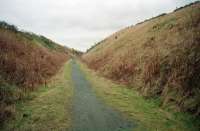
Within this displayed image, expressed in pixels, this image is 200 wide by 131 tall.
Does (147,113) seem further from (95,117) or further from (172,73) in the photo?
(172,73)

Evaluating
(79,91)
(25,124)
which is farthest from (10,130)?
(79,91)

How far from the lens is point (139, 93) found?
14.8 meters

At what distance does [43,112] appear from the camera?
9977 millimetres

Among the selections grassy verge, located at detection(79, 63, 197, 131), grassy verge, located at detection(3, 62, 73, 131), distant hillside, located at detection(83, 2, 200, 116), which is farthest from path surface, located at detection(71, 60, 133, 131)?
distant hillside, located at detection(83, 2, 200, 116)

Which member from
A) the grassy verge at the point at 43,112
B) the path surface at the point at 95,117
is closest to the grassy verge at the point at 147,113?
the path surface at the point at 95,117

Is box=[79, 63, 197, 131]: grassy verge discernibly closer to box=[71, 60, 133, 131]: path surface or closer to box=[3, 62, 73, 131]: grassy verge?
box=[71, 60, 133, 131]: path surface

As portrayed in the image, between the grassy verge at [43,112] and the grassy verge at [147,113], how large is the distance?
2.65 meters

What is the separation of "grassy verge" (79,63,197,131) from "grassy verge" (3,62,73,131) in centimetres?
265

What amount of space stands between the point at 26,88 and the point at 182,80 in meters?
9.22

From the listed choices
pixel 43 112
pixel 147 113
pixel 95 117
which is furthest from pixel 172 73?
pixel 43 112

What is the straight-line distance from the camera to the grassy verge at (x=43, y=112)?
8367 millimetres

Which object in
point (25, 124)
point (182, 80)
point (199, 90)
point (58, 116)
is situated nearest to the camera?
point (25, 124)

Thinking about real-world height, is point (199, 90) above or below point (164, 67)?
below

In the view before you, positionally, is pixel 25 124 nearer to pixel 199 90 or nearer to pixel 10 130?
pixel 10 130
